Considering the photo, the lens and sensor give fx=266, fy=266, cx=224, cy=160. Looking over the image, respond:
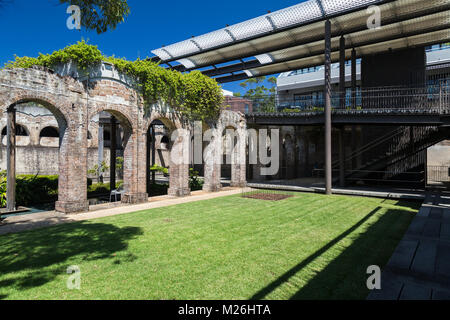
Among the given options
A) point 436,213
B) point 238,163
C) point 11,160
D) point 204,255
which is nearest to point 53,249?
point 204,255

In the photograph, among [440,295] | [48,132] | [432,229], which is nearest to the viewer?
[440,295]

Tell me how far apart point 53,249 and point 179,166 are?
7461 mm

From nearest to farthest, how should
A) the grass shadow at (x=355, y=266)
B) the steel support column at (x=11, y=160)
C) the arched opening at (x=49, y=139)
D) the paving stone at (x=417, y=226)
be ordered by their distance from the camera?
1. the grass shadow at (x=355, y=266)
2. the paving stone at (x=417, y=226)
3. the steel support column at (x=11, y=160)
4. the arched opening at (x=49, y=139)

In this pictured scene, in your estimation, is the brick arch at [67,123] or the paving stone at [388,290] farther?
the brick arch at [67,123]

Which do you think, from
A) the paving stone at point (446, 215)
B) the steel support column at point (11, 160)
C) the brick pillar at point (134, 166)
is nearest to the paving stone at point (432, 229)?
the paving stone at point (446, 215)

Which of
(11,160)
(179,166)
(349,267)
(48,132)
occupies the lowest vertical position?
(349,267)

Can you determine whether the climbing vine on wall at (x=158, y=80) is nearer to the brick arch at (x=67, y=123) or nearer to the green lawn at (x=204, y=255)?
the brick arch at (x=67, y=123)

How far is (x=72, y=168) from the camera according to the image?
8672 millimetres

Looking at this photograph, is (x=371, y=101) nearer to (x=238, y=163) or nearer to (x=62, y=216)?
(x=238, y=163)

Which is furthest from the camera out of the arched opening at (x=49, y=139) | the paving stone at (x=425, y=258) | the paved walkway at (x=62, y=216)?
the arched opening at (x=49, y=139)

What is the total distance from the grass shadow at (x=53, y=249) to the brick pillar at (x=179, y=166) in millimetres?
5472

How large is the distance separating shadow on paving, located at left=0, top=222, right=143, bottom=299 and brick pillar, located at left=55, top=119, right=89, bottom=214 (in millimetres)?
1872

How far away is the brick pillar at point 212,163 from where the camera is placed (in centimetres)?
1430

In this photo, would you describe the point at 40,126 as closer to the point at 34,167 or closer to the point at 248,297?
the point at 34,167
